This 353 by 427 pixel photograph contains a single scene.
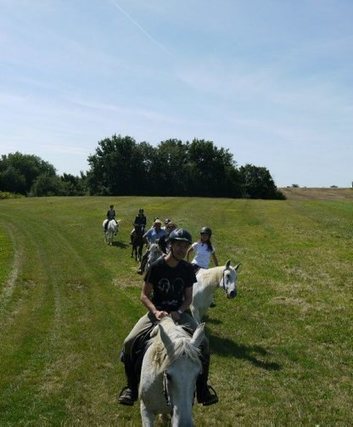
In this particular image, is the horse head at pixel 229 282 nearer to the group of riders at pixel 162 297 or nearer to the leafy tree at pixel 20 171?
the group of riders at pixel 162 297

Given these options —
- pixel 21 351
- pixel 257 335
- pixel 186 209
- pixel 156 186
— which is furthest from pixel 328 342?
pixel 156 186

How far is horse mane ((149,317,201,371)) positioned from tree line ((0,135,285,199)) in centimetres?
9858

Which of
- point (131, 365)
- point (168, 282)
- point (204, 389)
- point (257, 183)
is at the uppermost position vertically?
point (257, 183)

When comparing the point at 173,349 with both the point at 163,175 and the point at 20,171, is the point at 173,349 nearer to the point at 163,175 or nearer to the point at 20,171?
the point at 163,175

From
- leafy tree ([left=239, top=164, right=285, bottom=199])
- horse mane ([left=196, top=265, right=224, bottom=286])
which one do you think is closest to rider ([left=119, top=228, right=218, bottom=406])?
horse mane ([left=196, top=265, right=224, bottom=286])

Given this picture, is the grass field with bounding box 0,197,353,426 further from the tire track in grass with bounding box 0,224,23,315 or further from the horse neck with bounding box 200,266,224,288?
the horse neck with bounding box 200,266,224,288

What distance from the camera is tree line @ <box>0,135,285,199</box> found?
351 feet

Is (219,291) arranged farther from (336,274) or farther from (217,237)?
(217,237)

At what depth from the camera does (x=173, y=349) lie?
582 cm

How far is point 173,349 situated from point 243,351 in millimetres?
7447

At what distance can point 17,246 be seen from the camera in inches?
1271

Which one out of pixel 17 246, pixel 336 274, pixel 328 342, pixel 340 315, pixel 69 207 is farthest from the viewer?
pixel 69 207

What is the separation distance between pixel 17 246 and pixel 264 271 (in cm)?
1743

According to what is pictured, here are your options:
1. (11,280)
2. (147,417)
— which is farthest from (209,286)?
(11,280)
